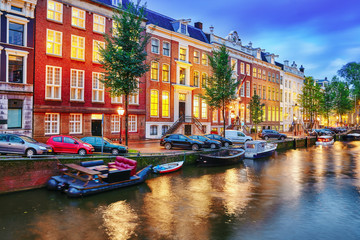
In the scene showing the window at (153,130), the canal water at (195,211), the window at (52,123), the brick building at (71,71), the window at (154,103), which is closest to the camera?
the canal water at (195,211)

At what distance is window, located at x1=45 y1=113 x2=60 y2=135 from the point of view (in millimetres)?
27953

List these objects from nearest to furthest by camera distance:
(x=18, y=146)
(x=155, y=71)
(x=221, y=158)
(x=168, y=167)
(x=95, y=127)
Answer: (x=18, y=146) < (x=168, y=167) < (x=221, y=158) < (x=95, y=127) < (x=155, y=71)

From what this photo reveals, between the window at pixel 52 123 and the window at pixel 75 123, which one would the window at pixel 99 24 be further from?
the window at pixel 52 123

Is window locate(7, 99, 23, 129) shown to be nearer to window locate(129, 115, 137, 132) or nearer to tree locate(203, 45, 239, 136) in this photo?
window locate(129, 115, 137, 132)

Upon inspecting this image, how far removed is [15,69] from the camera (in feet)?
85.3

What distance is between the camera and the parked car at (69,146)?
834 inches

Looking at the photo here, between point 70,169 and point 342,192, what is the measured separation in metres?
17.9

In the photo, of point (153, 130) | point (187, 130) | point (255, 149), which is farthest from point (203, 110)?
point (255, 149)

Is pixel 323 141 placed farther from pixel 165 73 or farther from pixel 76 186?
pixel 76 186

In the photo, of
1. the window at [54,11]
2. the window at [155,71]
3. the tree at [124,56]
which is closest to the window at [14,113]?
the tree at [124,56]

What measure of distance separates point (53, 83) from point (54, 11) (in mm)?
7291

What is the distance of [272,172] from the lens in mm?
25438

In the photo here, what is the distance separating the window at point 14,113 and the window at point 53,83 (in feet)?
9.17

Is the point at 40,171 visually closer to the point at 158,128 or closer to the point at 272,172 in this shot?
the point at 272,172
